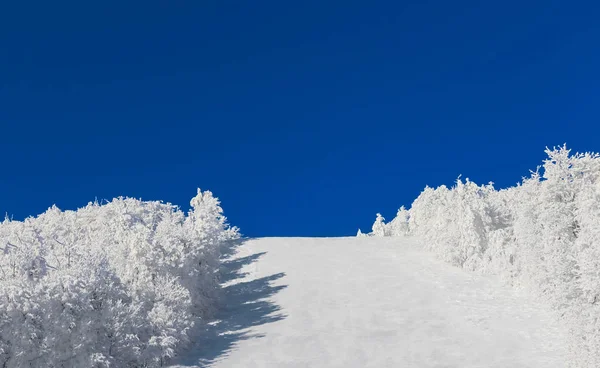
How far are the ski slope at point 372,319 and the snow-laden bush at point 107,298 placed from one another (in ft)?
8.70

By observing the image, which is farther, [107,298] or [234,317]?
[234,317]

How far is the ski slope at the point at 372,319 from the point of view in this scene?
30969mm

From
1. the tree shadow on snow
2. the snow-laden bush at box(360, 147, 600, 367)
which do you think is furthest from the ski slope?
the snow-laden bush at box(360, 147, 600, 367)

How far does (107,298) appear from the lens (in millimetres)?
29797

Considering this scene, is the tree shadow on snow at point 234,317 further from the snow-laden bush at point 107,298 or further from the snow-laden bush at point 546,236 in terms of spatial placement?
the snow-laden bush at point 546,236

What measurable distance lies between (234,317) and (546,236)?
20.7 metres

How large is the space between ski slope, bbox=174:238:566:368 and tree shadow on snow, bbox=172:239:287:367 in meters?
0.07

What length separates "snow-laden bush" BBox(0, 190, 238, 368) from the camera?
1048 inches

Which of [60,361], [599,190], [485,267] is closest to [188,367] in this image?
[60,361]

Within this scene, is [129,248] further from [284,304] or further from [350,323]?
[350,323]

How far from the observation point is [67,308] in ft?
91.1

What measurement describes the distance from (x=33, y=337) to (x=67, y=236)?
92.8 feet

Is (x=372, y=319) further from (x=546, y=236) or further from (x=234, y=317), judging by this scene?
(x=546, y=236)

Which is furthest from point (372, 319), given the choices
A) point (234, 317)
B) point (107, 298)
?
point (107, 298)
